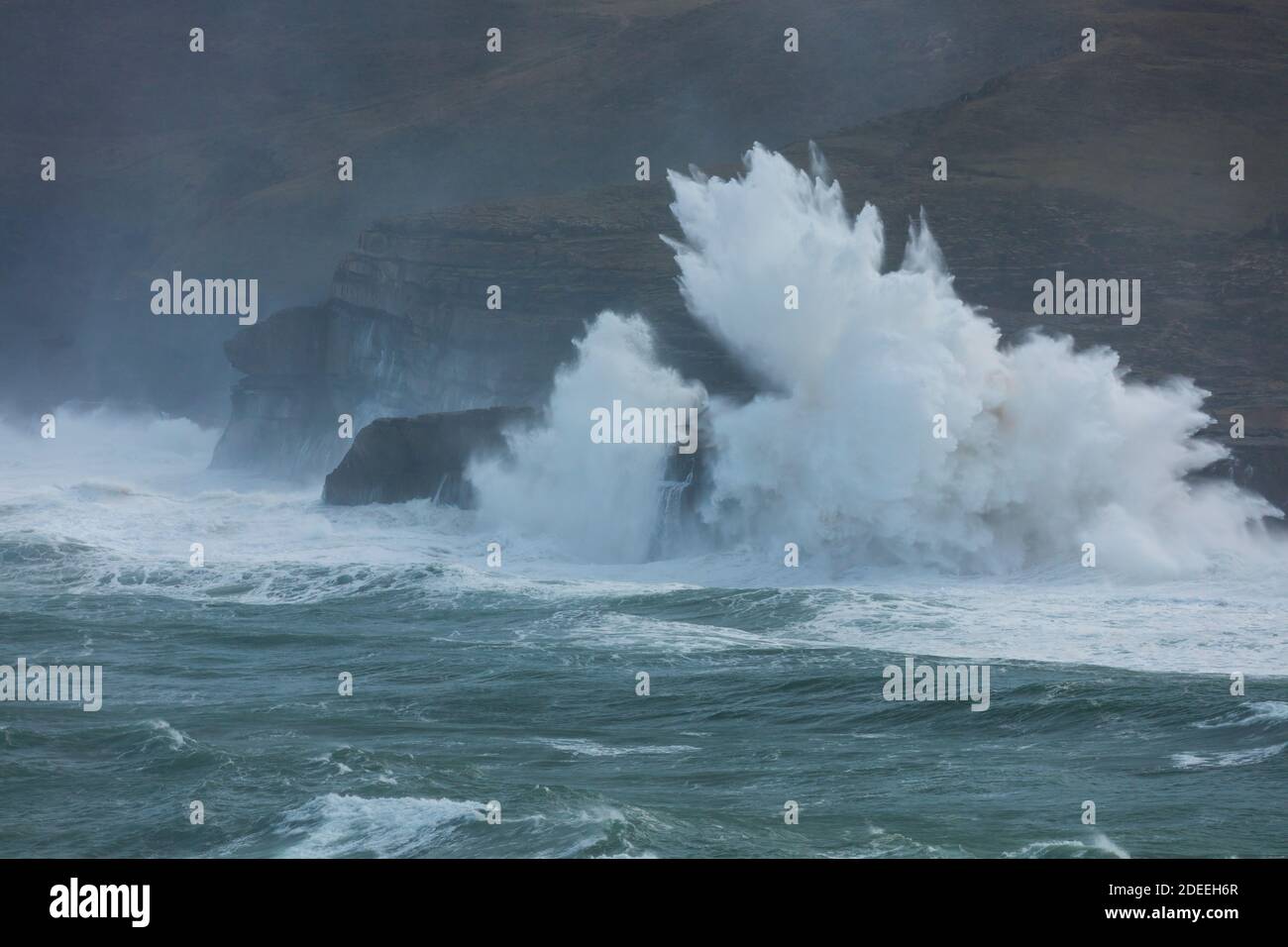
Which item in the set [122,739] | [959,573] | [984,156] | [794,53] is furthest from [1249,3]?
[122,739]

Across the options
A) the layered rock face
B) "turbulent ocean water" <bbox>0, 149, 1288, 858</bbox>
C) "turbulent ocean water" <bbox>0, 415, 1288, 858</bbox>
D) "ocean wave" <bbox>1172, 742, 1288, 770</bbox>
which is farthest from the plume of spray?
"ocean wave" <bbox>1172, 742, 1288, 770</bbox>

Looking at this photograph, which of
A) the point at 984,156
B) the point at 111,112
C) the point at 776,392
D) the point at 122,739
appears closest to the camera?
the point at 122,739

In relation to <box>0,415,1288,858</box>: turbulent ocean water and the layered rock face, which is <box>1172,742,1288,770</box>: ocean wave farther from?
the layered rock face

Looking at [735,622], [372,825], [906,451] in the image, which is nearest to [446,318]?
[906,451]

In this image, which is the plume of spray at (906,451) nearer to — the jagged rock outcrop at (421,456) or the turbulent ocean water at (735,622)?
the turbulent ocean water at (735,622)

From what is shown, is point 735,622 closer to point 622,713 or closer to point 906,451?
point 906,451

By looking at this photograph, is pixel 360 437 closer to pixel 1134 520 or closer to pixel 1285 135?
pixel 1134 520
